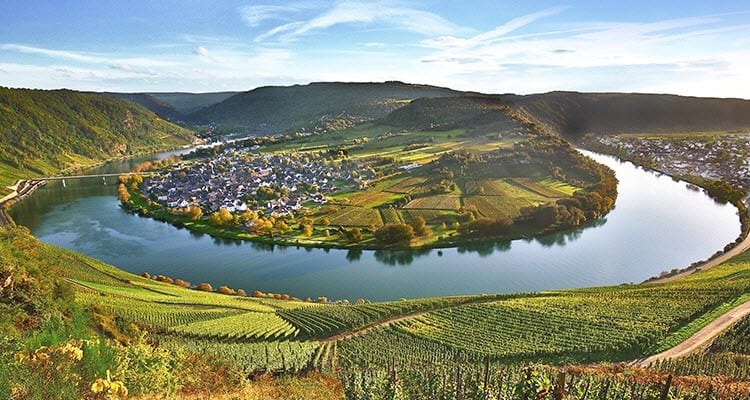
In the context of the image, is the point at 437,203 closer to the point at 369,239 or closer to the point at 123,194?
the point at 369,239

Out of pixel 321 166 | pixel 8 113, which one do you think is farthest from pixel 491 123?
pixel 8 113

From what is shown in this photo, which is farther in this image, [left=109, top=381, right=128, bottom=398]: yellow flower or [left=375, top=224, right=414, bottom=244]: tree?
[left=375, top=224, right=414, bottom=244]: tree

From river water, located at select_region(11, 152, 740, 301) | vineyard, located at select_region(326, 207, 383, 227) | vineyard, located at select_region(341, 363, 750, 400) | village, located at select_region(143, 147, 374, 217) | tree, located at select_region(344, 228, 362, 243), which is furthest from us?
village, located at select_region(143, 147, 374, 217)

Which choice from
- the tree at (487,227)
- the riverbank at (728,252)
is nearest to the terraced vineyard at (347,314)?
the riverbank at (728,252)

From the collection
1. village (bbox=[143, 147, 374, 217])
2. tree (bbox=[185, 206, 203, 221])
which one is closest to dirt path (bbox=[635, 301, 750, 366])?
village (bbox=[143, 147, 374, 217])

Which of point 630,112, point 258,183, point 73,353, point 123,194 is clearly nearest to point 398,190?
point 258,183

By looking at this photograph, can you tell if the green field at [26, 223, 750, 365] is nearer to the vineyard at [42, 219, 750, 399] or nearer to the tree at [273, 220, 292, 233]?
the vineyard at [42, 219, 750, 399]

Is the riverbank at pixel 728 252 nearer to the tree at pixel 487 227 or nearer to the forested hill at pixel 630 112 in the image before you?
the tree at pixel 487 227
